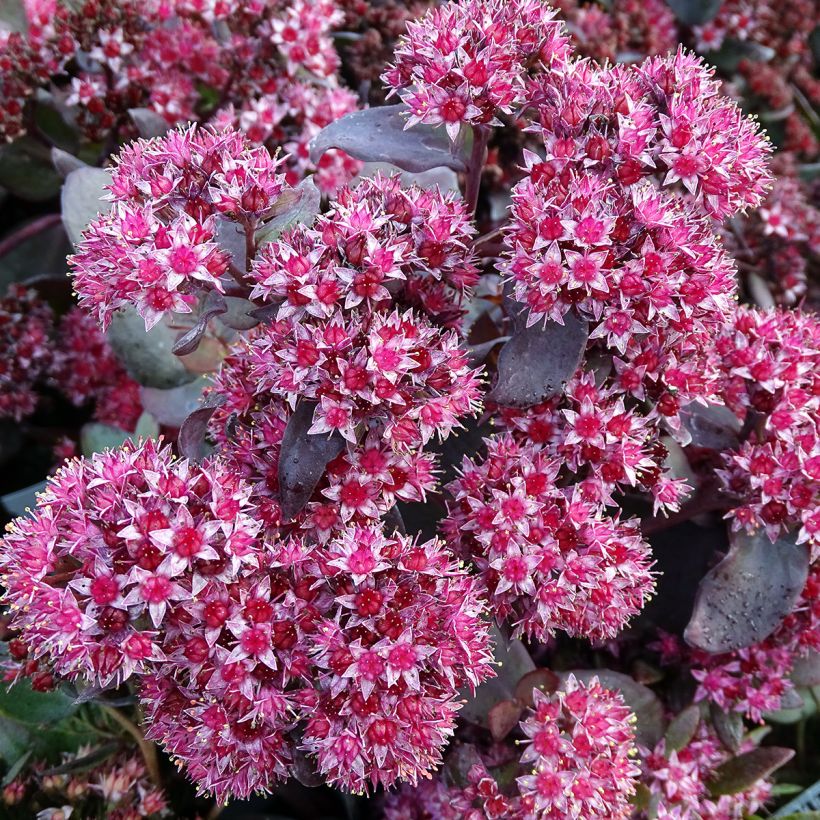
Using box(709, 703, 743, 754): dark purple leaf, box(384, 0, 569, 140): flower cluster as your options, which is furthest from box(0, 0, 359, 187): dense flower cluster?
box(709, 703, 743, 754): dark purple leaf

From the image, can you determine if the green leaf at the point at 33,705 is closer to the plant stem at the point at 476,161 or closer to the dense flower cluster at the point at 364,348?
the dense flower cluster at the point at 364,348

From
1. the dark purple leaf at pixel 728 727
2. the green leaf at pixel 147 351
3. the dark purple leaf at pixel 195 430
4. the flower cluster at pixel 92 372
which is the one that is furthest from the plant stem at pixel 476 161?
the dark purple leaf at pixel 728 727

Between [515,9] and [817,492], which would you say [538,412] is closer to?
[817,492]

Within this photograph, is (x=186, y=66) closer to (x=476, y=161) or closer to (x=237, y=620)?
(x=476, y=161)

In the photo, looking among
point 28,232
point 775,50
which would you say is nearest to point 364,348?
point 28,232

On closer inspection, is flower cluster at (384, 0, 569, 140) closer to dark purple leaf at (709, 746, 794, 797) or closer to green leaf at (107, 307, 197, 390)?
green leaf at (107, 307, 197, 390)

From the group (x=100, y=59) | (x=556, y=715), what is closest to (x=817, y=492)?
(x=556, y=715)
